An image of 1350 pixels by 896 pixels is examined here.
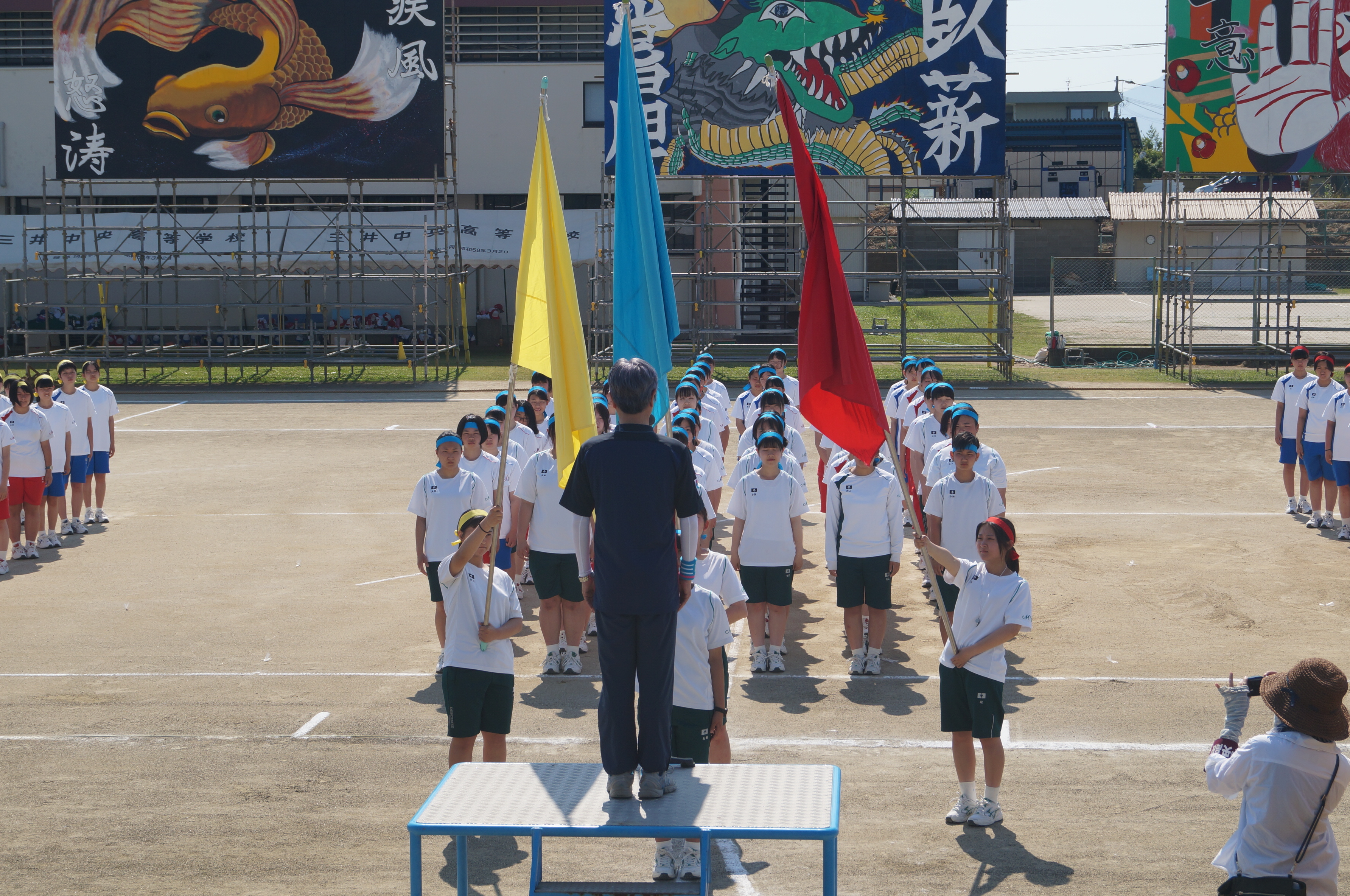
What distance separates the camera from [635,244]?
22.0 ft

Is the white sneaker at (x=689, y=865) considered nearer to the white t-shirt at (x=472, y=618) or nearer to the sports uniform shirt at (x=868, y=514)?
the white t-shirt at (x=472, y=618)

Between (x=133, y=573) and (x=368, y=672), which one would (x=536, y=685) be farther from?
(x=133, y=573)

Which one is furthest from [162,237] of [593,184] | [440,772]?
[440,772]

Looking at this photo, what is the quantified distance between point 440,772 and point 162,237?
2809 cm

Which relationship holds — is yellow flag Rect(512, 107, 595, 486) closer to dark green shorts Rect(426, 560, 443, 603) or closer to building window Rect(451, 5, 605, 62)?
dark green shorts Rect(426, 560, 443, 603)

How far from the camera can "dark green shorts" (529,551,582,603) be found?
9297 millimetres

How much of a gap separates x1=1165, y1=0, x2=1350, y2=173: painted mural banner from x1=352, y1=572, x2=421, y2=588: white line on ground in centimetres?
2025

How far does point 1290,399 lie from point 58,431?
13373 millimetres

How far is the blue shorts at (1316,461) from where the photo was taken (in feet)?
43.7

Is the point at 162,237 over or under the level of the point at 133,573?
over

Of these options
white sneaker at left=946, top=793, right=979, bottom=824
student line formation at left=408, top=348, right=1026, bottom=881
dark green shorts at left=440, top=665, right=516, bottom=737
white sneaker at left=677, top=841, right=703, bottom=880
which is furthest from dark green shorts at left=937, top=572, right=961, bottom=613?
dark green shorts at left=440, top=665, right=516, bottom=737

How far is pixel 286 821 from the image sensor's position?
22.4ft

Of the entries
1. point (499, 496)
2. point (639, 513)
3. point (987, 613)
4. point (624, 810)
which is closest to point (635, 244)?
point (499, 496)

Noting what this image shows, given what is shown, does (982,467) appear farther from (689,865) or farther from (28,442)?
(28,442)
